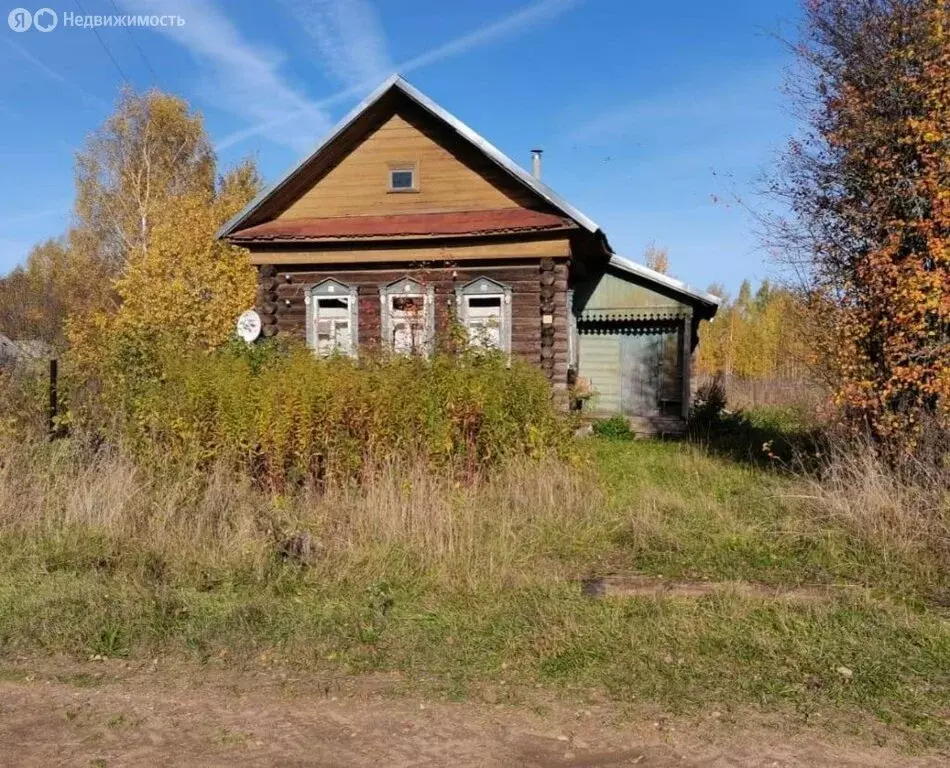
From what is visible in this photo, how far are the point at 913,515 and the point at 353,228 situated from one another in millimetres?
10577

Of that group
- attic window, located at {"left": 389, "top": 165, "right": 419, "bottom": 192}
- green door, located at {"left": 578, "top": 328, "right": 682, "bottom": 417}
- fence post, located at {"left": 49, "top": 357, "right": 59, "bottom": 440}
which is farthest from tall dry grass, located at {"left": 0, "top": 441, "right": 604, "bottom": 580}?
green door, located at {"left": 578, "top": 328, "right": 682, "bottom": 417}

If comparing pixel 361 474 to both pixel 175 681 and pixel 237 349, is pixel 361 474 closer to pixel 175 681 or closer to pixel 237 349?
pixel 237 349

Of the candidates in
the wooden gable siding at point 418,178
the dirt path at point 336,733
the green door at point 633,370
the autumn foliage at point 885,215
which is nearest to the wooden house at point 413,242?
the wooden gable siding at point 418,178

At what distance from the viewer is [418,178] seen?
1396 centimetres

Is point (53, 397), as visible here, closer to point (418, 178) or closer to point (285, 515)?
point (285, 515)

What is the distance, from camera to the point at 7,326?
42844 mm

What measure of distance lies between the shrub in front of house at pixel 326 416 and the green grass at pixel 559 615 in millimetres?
1293

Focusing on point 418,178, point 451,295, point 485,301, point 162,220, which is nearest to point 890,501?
point 485,301

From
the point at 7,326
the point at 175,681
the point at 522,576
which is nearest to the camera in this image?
the point at 175,681

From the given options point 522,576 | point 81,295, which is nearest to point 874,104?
point 522,576

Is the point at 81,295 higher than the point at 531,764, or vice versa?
the point at 81,295

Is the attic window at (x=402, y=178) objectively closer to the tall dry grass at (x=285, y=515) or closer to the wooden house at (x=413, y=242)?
the wooden house at (x=413, y=242)

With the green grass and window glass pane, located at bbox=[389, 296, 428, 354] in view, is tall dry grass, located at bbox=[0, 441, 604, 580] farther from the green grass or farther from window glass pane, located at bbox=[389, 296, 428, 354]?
window glass pane, located at bbox=[389, 296, 428, 354]

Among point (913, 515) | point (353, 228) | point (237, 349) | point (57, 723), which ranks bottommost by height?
point (57, 723)
